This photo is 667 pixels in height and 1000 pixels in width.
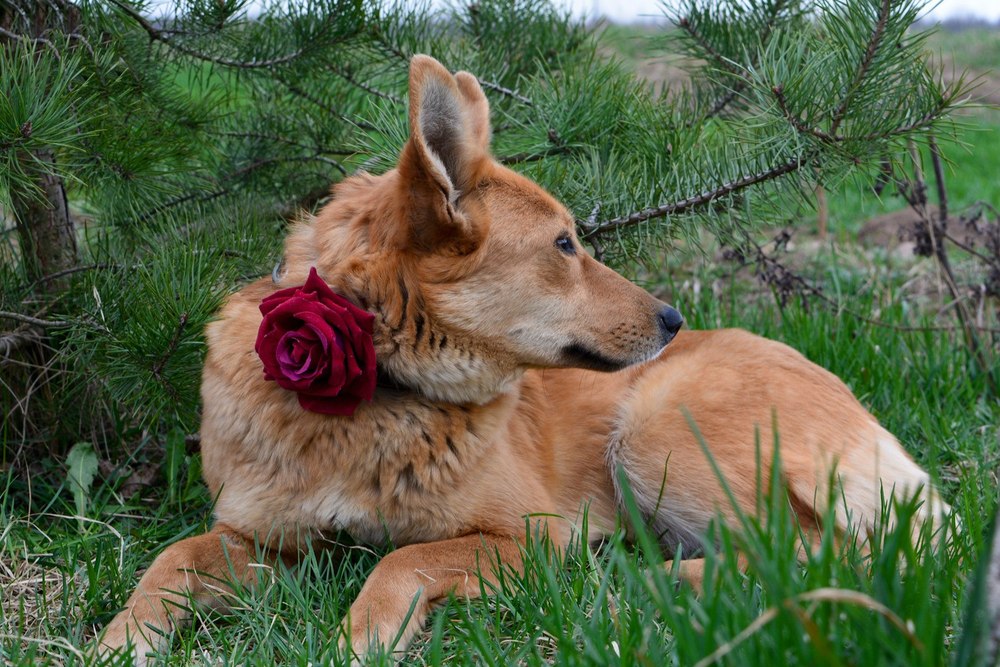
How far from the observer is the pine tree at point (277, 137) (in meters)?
2.66

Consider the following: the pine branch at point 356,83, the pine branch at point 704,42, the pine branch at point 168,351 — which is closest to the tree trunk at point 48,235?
the pine branch at point 168,351

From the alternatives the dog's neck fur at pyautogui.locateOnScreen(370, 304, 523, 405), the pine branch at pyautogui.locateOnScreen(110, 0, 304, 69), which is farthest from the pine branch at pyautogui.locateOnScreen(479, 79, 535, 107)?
the dog's neck fur at pyautogui.locateOnScreen(370, 304, 523, 405)

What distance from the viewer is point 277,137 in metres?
3.68

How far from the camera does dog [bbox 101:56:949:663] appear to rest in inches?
93.3

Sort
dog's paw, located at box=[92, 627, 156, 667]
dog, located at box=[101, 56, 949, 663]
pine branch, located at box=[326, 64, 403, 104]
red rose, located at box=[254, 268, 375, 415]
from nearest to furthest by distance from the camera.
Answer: dog's paw, located at box=[92, 627, 156, 667] → red rose, located at box=[254, 268, 375, 415] → dog, located at box=[101, 56, 949, 663] → pine branch, located at box=[326, 64, 403, 104]

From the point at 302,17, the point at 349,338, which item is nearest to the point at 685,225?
the point at 349,338

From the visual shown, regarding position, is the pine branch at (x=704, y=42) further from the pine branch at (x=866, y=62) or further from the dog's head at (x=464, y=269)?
the dog's head at (x=464, y=269)

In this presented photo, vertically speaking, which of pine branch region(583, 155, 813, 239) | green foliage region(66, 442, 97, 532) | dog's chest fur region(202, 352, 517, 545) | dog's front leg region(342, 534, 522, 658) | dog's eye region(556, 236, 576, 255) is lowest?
green foliage region(66, 442, 97, 532)

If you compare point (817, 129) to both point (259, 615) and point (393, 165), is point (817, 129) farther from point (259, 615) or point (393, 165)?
point (259, 615)

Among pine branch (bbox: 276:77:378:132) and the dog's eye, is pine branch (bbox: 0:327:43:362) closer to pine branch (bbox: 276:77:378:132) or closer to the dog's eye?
pine branch (bbox: 276:77:378:132)

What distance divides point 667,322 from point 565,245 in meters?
0.35

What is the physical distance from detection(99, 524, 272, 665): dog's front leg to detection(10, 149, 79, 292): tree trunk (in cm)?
114

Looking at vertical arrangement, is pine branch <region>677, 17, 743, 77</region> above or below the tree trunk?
above

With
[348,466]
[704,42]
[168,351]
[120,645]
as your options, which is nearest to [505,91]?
[704,42]
